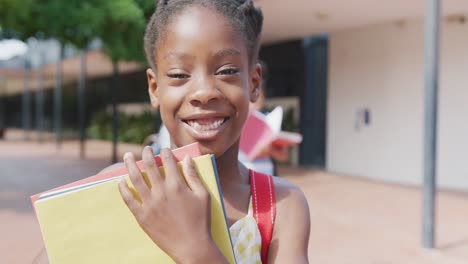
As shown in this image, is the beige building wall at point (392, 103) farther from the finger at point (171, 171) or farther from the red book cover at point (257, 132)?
the finger at point (171, 171)

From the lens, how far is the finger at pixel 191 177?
74 centimetres

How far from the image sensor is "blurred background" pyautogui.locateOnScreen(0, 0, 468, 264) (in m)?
4.67

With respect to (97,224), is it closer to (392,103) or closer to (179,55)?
(179,55)

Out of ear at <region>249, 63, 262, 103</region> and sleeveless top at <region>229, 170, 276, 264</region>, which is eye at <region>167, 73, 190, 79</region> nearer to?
ear at <region>249, 63, 262, 103</region>

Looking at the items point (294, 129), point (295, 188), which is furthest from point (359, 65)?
point (295, 188)

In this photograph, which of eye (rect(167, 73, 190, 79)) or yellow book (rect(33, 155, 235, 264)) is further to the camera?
eye (rect(167, 73, 190, 79))

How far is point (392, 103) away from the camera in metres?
8.69

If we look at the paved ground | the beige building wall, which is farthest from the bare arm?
the beige building wall

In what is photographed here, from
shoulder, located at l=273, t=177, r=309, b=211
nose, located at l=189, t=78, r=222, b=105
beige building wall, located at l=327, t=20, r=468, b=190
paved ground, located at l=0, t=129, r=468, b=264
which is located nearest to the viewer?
→ nose, located at l=189, t=78, r=222, b=105

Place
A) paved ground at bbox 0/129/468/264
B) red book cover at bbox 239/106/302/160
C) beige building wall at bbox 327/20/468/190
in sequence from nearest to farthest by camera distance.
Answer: red book cover at bbox 239/106/302/160
paved ground at bbox 0/129/468/264
beige building wall at bbox 327/20/468/190

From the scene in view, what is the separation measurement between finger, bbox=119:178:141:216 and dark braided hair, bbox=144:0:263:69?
31 centimetres

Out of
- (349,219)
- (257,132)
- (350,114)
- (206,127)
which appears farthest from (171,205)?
(350,114)

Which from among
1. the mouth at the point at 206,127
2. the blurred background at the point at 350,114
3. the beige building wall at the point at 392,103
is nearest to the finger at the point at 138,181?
the mouth at the point at 206,127

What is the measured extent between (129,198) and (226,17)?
38 centimetres
